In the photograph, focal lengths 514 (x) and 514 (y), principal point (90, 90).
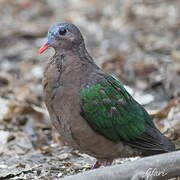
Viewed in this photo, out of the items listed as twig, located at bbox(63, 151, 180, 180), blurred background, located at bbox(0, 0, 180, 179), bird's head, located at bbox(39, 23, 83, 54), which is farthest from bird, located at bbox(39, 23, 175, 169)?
twig, located at bbox(63, 151, 180, 180)

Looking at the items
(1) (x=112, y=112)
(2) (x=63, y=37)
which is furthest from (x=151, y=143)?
(2) (x=63, y=37)

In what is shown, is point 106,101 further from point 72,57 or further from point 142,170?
point 142,170

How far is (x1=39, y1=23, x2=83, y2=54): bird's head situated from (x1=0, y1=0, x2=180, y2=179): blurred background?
130cm

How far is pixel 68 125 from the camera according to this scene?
4.57 meters

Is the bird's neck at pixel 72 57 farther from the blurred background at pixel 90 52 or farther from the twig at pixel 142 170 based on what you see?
the twig at pixel 142 170

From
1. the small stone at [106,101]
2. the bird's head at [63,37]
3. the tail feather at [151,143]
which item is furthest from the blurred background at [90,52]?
the bird's head at [63,37]

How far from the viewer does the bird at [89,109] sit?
15.1 feet

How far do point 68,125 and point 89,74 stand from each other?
1.76ft

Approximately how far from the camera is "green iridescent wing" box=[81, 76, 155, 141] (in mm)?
4660

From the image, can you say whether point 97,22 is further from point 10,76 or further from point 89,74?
point 89,74

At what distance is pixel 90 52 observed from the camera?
966 cm

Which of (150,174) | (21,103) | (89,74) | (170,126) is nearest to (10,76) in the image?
(21,103)

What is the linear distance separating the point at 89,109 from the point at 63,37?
77 centimetres

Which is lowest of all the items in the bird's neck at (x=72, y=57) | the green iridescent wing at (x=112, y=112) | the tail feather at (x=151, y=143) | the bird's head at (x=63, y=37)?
the tail feather at (x=151, y=143)
